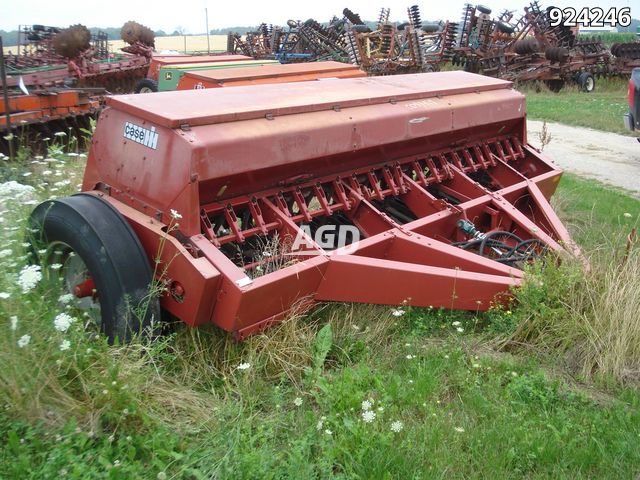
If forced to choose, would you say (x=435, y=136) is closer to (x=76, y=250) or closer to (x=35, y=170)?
(x=76, y=250)

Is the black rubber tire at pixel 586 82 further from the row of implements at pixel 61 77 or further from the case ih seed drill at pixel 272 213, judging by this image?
the case ih seed drill at pixel 272 213

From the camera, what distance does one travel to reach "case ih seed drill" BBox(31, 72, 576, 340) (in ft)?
9.79

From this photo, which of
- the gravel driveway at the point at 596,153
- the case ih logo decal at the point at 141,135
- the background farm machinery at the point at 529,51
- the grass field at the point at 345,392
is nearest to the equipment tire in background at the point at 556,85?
the background farm machinery at the point at 529,51

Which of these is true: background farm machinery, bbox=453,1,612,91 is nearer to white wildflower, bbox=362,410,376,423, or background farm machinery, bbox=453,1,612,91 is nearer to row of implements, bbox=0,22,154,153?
row of implements, bbox=0,22,154,153

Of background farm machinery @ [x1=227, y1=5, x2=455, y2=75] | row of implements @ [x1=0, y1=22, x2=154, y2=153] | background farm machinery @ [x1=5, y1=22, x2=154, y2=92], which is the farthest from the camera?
background farm machinery @ [x1=227, y1=5, x2=455, y2=75]

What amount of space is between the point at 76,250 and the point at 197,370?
33.6 inches

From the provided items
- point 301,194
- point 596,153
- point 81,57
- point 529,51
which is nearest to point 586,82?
point 529,51

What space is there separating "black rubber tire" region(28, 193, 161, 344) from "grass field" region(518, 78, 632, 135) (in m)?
10.3

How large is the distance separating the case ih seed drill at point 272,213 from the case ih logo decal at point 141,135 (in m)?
0.01

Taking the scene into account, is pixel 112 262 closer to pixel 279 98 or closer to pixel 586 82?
pixel 279 98

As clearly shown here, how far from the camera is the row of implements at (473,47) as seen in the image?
60.6 feet

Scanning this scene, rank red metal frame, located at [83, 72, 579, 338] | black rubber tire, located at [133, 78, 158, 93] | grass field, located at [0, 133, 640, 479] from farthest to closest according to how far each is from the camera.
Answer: black rubber tire, located at [133, 78, 158, 93]
red metal frame, located at [83, 72, 579, 338]
grass field, located at [0, 133, 640, 479]

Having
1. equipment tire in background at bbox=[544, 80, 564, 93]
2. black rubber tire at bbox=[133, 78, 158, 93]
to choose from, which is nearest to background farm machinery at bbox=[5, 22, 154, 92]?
black rubber tire at bbox=[133, 78, 158, 93]

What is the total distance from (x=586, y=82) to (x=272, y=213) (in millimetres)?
17566
